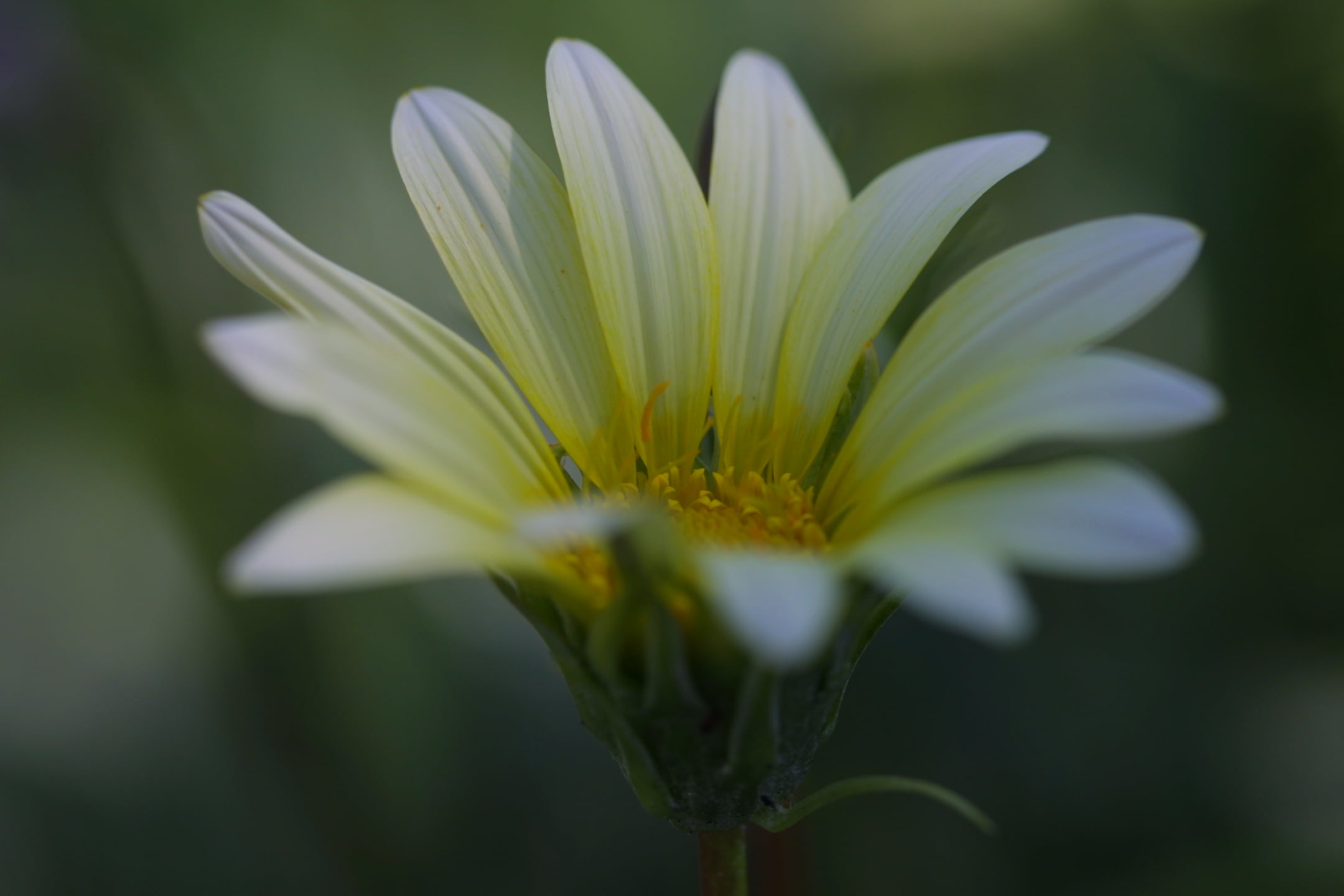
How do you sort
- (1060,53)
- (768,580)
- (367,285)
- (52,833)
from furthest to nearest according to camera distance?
(1060,53) → (52,833) → (367,285) → (768,580)

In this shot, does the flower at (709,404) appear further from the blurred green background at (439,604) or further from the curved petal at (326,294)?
the blurred green background at (439,604)

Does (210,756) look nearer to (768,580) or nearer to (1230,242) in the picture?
(768,580)

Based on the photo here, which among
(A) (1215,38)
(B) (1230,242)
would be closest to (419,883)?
(B) (1230,242)

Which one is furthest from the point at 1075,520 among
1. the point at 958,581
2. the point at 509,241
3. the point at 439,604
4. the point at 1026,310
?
the point at 439,604

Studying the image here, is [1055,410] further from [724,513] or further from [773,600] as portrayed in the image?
[724,513]

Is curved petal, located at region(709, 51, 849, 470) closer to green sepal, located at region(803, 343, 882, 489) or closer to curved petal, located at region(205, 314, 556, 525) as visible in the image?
green sepal, located at region(803, 343, 882, 489)

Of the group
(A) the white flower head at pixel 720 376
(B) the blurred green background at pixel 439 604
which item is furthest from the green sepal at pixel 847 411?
(B) the blurred green background at pixel 439 604

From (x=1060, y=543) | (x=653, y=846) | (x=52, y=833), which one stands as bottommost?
(x=653, y=846)
